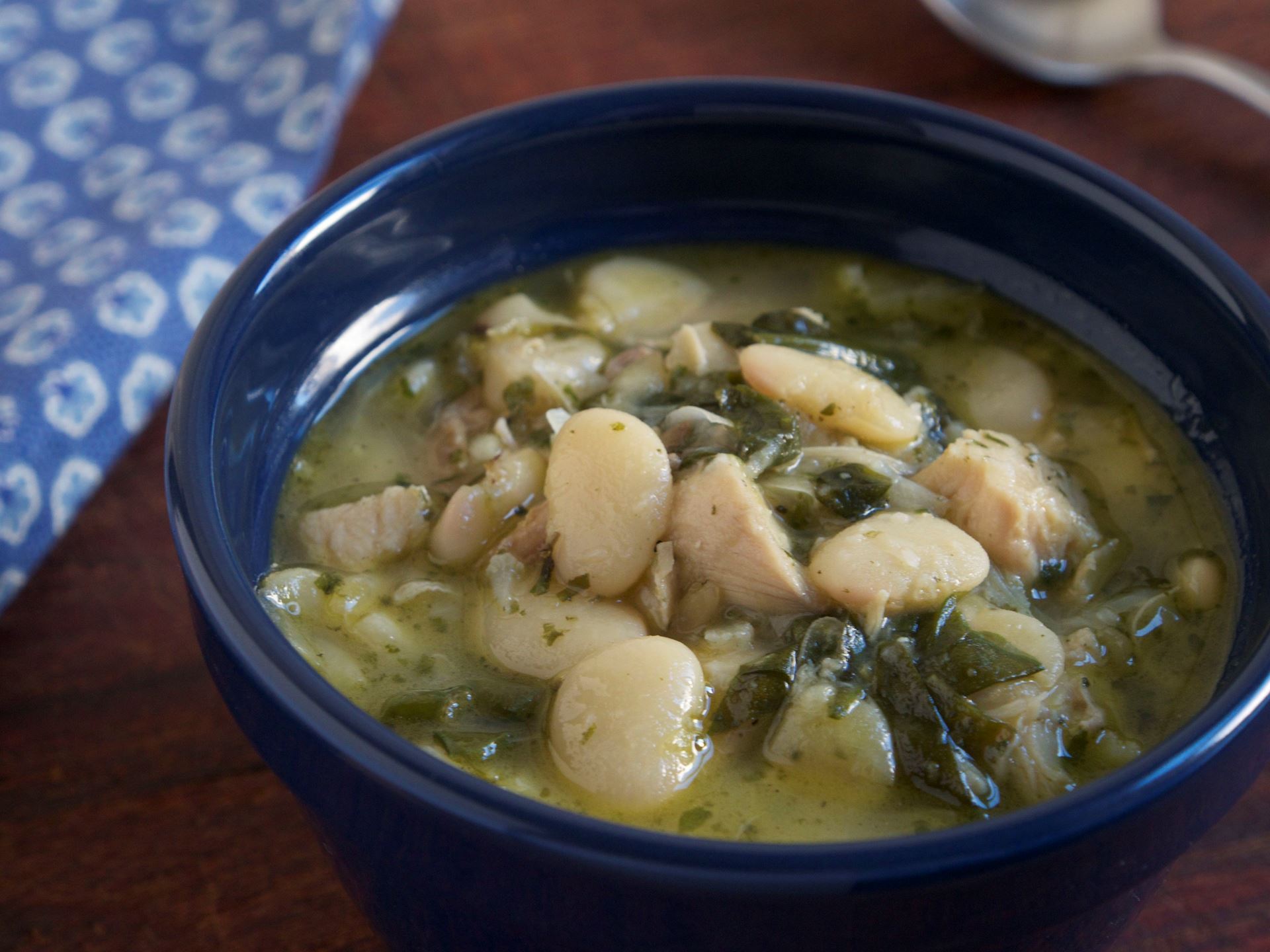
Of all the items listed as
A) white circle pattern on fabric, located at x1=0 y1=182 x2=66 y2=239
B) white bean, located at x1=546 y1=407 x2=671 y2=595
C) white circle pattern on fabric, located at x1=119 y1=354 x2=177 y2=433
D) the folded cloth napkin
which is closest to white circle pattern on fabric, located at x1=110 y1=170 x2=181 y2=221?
the folded cloth napkin

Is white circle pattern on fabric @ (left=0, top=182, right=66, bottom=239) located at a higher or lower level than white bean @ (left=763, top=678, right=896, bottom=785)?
lower

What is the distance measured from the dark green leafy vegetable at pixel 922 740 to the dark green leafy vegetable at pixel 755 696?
3.7 inches

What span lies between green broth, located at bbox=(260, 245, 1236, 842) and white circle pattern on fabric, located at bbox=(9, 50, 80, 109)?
125 cm

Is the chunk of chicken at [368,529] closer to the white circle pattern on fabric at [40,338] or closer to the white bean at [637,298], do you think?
the white bean at [637,298]

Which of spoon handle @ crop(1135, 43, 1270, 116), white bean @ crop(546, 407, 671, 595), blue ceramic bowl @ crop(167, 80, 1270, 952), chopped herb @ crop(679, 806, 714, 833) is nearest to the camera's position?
blue ceramic bowl @ crop(167, 80, 1270, 952)

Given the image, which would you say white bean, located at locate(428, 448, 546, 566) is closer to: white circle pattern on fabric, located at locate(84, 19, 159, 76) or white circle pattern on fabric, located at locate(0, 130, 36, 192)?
white circle pattern on fabric, located at locate(0, 130, 36, 192)

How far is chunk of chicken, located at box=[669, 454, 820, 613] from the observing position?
144 centimetres

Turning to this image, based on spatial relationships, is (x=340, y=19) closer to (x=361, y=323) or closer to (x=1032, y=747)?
(x=361, y=323)

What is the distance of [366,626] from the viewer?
4.93ft

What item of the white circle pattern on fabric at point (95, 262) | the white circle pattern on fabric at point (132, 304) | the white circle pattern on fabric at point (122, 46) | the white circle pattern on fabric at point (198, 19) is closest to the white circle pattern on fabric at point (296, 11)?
the white circle pattern on fabric at point (198, 19)

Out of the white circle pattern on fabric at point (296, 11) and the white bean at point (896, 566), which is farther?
the white circle pattern on fabric at point (296, 11)

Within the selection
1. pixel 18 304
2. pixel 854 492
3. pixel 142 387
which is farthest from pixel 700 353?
pixel 18 304

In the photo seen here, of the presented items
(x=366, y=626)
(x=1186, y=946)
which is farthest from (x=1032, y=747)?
(x=366, y=626)

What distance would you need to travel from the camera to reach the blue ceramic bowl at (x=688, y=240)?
103 cm
